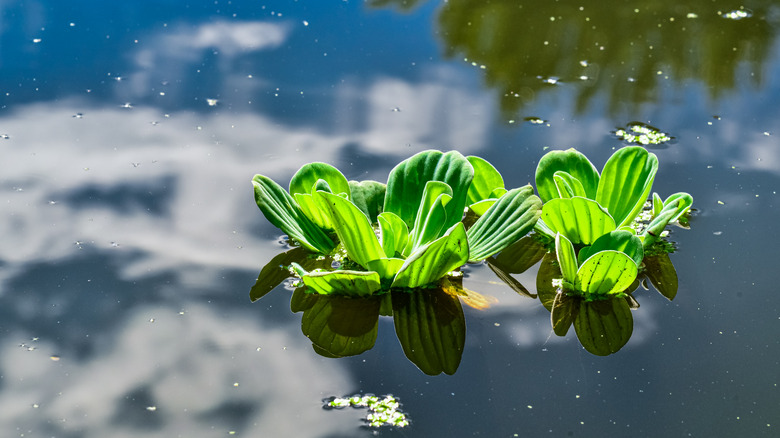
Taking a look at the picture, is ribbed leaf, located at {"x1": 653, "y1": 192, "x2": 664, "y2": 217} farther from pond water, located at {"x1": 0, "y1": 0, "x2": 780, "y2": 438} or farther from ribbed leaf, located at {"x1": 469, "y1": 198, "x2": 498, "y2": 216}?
ribbed leaf, located at {"x1": 469, "y1": 198, "x2": 498, "y2": 216}

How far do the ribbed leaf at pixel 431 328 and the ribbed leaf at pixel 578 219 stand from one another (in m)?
0.31

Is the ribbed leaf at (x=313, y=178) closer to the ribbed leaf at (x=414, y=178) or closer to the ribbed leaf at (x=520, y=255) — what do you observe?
the ribbed leaf at (x=414, y=178)

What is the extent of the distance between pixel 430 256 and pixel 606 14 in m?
1.87

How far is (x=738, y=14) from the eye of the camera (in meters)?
3.25

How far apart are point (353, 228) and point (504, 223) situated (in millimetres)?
353

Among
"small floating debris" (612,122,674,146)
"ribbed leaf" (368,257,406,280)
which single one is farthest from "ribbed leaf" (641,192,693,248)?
"ribbed leaf" (368,257,406,280)

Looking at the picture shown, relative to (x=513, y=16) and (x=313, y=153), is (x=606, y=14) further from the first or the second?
(x=313, y=153)

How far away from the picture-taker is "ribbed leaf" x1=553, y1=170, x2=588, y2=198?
1.91 m

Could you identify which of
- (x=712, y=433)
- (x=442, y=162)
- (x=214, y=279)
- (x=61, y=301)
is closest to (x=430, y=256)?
(x=442, y=162)

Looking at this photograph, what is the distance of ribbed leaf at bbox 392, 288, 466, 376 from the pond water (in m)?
0.03

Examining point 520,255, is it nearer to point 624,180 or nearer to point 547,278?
point 547,278

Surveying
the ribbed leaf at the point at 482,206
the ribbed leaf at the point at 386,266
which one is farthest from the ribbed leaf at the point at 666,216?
the ribbed leaf at the point at 386,266

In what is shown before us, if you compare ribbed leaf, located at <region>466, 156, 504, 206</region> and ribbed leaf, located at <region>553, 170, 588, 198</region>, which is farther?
ribbed leaf, located at <region>466, 156, 504, 206</region>

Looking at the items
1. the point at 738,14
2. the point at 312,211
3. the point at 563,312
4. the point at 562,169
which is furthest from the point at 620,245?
the point at 738,14
